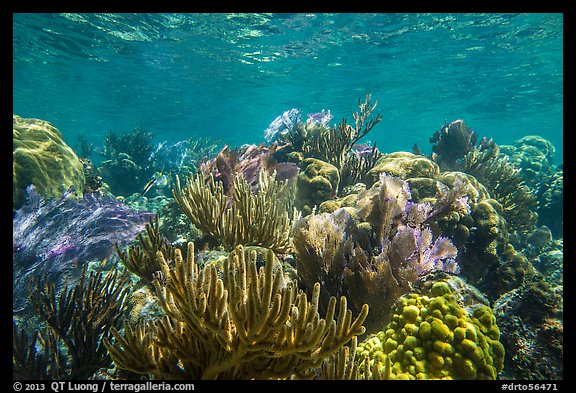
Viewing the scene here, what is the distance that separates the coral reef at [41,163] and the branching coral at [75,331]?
473 cm

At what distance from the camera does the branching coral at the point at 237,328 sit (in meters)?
1.58

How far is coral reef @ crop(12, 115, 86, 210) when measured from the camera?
22.4 feet

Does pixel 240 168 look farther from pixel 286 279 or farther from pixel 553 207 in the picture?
pixel 553 207

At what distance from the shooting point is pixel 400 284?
3.32 metres

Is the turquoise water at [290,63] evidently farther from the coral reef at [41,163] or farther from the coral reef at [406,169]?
the coral reef at [406,169]

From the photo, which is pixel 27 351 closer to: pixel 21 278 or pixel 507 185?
pixel 21 278

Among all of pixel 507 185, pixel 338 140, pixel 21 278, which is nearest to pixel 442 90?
pixel 507 185

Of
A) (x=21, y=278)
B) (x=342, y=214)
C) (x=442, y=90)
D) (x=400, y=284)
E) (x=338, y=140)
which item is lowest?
(x=21, y=278)

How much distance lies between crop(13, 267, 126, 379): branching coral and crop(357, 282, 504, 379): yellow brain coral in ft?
9.02

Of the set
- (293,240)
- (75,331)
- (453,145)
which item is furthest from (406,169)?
(75,331)

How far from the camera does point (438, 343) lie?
2377mm

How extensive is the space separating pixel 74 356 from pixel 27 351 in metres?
0.61

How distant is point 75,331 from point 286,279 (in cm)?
229

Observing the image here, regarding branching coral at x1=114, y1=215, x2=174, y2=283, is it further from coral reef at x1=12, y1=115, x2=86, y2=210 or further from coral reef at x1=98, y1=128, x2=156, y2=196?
coral reef at x1=98, y1=128, x2=156, y2=196
